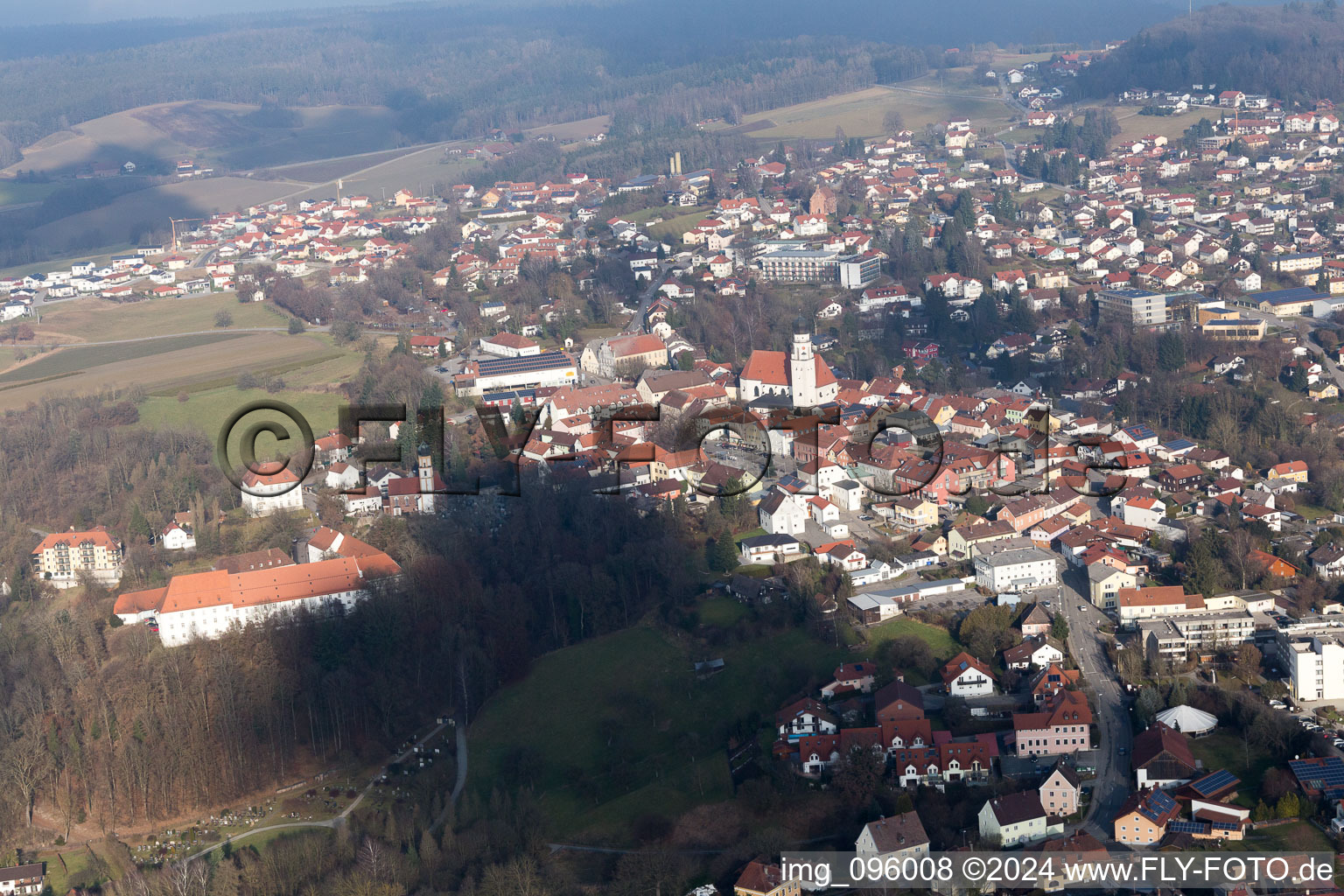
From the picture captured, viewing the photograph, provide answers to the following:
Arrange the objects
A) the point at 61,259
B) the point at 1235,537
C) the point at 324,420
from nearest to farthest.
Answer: the point at 1235,537 → the point at 324,420 → the point at 61,259

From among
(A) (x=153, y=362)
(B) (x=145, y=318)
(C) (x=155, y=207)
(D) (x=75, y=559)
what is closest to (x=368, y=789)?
(D) (x=75, y=559)

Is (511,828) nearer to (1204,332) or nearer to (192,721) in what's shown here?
(192,721)

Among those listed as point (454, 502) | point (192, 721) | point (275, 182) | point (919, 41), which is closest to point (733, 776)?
point (192, 721)

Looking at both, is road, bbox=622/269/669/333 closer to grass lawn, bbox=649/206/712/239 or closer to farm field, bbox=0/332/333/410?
grass lawn, bbox=649/206/712/239

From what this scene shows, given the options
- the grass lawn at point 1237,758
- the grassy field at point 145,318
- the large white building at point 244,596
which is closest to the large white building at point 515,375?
the large white building at point 244,596

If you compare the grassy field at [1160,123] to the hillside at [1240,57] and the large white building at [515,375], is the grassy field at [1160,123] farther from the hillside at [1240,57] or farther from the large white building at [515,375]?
the large white building at [515,375]

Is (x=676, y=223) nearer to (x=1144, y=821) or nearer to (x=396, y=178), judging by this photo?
(x=396, y=178)
